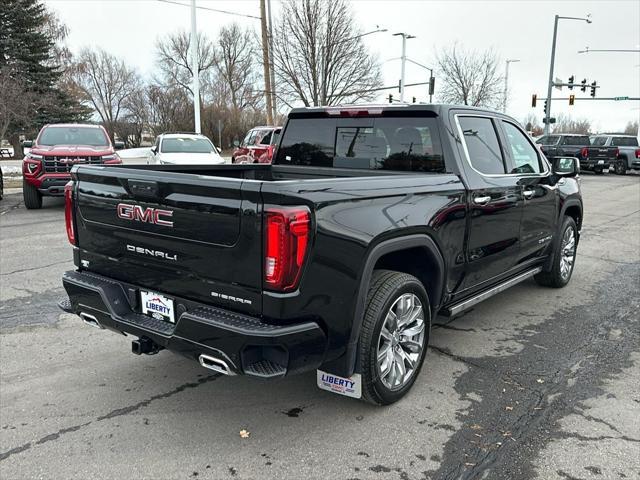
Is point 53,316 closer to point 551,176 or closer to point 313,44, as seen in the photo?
point 551,176

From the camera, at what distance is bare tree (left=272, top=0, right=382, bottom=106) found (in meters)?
26.9

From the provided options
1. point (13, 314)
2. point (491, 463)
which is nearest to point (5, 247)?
point (13, 314)

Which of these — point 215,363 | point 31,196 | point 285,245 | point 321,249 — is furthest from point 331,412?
point 31,196

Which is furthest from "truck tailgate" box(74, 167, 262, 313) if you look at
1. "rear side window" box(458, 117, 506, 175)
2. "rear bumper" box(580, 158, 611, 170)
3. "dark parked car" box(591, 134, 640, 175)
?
"dark parked car" box(591, 134, 640, 175)

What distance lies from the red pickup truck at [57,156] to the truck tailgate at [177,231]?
853 cm

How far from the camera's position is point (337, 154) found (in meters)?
4.53

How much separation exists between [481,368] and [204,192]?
250 centimetres

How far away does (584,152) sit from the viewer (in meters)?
26.0

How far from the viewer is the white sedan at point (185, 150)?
14.2 metres

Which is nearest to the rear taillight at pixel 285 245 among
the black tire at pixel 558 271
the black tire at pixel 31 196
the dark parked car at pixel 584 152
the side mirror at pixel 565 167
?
the side mirror at pixel 565 167

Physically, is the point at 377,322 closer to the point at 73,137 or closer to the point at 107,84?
the point at 73,137

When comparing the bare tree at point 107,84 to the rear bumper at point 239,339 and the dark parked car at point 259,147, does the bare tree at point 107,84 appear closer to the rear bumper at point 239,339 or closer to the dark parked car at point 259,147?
the dark parked car at point 259,147

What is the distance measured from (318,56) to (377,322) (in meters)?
26.1

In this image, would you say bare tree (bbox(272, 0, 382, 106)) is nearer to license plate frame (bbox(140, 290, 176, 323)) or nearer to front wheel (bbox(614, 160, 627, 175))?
front wheel (bbox(614, 160, 627, 175))
